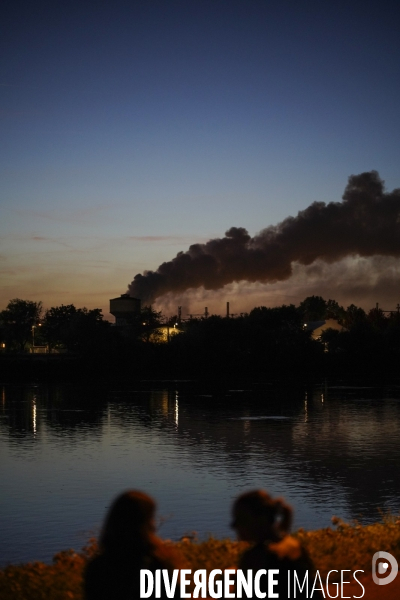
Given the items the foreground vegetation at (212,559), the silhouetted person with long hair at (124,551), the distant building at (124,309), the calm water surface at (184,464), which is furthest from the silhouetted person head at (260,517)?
the distant building at (124,309)

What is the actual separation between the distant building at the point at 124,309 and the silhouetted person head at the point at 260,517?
173 m

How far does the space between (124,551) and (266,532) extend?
88 centimetres

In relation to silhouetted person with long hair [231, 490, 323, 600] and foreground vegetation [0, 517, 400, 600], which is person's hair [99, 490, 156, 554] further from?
foreground vegetation [0, 517, 400, 600]

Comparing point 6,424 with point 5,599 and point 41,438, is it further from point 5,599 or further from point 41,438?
point 5,599

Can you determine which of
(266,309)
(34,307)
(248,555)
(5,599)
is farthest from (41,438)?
(34,307)

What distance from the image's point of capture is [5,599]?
9016 mm

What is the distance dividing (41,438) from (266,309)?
Result: 370 ft

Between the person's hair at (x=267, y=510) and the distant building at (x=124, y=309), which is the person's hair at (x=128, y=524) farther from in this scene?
the distant building at (x=124, y=309)

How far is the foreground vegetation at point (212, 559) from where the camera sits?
9.31 meters

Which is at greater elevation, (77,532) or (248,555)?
(248,555)

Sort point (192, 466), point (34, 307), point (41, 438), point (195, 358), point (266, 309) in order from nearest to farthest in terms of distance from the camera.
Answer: point (192, 466) < point (41, 438) < point (195, 358) < point (266, 309) < point (34, 307)

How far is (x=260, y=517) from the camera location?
5.02 metres

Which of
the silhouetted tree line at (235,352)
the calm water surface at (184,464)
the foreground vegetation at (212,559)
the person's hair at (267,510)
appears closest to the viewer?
the person's hair at (267,510)

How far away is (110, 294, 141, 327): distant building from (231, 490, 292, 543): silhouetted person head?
173419 millimetres
